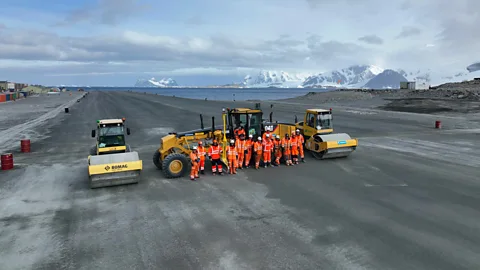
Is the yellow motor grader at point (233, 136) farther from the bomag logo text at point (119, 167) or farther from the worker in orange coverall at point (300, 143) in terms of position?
the bomag logo text at point (119, 167)

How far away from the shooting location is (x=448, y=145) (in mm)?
23422

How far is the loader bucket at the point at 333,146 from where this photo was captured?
59.5 ft

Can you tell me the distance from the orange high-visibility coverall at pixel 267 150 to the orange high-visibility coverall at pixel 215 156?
2.12 metres

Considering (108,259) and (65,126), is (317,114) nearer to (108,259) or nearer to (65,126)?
(108,259)

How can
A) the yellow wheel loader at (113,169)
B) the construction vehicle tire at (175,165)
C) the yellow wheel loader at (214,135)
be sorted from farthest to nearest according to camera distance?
the yellow wheel loader at (214,135) < the construction vehicle tire at (175,165) < the yellow wheel loader at (113,169)

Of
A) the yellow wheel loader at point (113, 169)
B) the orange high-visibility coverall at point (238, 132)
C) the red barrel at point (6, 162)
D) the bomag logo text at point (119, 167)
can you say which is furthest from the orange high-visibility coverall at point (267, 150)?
the red barrel at point (6, 162)

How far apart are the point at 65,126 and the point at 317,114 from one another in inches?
1027

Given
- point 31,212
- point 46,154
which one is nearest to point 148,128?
point 46,154

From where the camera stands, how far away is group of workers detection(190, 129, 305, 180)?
15.3 meters

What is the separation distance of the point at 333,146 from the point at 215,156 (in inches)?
252

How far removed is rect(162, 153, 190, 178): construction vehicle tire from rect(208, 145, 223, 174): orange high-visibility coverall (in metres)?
1.12

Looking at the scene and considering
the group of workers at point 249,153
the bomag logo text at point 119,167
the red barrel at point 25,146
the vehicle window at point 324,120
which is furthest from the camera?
the red barrel at point 25,146

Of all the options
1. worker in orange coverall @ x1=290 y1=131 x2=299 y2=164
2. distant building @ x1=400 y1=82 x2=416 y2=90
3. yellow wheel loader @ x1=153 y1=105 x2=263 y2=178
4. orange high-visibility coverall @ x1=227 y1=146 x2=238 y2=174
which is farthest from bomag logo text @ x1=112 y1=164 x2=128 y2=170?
distant building @ x1=400 y1=82 x2=416 y2=90

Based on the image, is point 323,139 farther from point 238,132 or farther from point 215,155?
point 215,155
